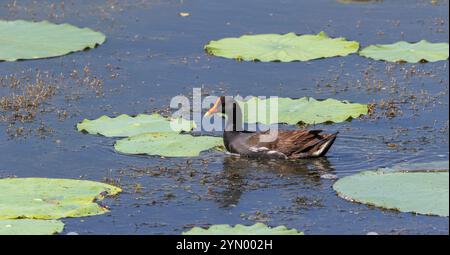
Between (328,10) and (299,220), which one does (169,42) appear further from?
(299,220)

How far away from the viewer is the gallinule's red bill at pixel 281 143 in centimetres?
1212

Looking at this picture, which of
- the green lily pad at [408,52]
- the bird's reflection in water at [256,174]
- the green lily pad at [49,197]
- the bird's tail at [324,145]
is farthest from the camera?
the green lily pad at [408,52]

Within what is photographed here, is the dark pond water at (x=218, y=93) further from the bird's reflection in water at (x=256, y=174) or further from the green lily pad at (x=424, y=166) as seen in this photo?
the green lily pad at (x=424, y=166)

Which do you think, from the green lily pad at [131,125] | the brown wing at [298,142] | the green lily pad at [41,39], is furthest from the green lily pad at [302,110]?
the green lily pad at [41,39]

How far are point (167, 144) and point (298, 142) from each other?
1.25 meters

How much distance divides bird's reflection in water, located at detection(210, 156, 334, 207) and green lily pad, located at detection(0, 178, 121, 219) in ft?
3.16

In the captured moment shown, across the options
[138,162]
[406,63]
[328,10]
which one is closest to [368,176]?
[138,162]

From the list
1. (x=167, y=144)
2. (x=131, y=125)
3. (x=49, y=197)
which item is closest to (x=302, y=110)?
(x=167, y=144)

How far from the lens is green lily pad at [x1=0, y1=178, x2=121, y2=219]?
401 inches

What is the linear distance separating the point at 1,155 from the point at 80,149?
752 millimetres

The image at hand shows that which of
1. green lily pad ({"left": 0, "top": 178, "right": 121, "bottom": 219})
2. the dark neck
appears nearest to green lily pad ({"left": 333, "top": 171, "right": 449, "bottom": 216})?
the dark neck

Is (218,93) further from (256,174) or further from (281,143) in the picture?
(256,174)

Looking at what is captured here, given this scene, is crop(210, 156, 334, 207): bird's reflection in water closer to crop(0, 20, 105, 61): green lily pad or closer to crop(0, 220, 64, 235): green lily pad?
crop(0, 220, 64, 235): green lily pad

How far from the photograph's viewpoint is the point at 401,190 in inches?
422
